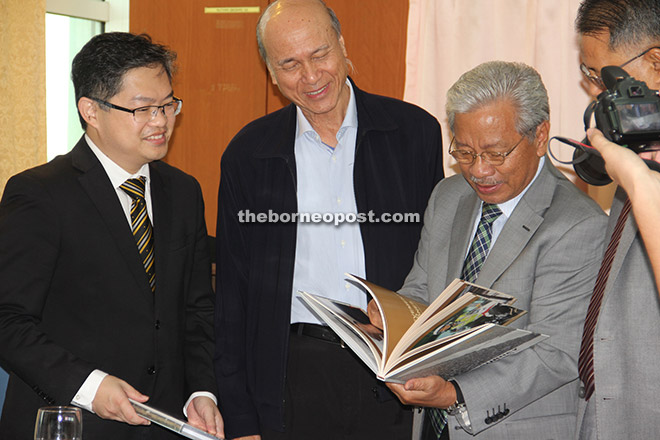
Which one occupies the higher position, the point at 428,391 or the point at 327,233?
the point at 327,233

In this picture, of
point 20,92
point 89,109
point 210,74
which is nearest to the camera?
point 89,109

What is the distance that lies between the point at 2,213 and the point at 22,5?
2.80 m

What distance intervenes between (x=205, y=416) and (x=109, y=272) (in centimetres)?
52

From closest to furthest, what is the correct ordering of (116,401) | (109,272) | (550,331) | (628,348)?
(628,348) < (550,331) < (116,401) < (109,272)

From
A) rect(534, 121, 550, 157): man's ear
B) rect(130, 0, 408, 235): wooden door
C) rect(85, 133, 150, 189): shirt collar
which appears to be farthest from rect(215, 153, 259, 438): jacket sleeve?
rect(130, 0, 408, 235): wooden door

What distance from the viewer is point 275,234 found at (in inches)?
85.7

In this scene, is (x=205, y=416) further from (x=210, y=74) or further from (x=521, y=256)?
(x=210, y=74)

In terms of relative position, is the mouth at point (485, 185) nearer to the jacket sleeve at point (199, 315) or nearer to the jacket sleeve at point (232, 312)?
the jacket sleeve at point (232, 312)

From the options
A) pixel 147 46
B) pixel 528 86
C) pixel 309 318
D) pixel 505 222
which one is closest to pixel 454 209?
pixel 505 222

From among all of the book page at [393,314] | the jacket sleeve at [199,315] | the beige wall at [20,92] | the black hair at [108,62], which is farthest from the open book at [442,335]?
the beige wall at [20,92]

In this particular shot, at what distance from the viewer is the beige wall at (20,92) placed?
167 inches

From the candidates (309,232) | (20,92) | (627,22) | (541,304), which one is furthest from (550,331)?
(20,92)

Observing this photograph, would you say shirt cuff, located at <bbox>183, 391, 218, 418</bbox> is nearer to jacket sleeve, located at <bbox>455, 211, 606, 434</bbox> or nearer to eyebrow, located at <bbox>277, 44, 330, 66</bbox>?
jacket sleeve, located at <bbox>455, 211, 606, 434</bbox>

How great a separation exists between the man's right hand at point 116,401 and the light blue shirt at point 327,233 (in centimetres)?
57
